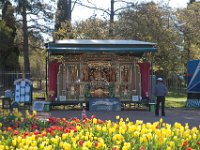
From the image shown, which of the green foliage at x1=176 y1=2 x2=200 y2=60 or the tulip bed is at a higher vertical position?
the green foliage at x1=176 y1=2 x2=200 y2=60

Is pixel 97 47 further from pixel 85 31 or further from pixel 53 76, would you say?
pixel 85 31

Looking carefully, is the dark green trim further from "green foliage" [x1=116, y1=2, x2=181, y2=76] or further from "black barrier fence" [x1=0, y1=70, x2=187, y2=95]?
"green foliage" [x1=116, y1=2, x2=181, y2=76]

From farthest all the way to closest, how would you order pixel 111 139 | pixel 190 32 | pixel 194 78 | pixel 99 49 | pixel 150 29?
pixel 190 32 → pixel 150 29 → pixel 194 78 → pixel 99 49 → pixel 111 139

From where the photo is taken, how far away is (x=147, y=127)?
6543mm

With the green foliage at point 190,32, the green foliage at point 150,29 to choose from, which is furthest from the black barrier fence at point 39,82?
the green foliage at point 190,32

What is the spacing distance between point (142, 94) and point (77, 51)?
4037mm

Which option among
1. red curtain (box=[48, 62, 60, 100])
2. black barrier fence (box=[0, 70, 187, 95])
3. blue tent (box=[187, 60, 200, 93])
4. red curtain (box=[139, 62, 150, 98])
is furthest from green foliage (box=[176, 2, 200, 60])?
red curtain (box=[48, 62, 60, 100])

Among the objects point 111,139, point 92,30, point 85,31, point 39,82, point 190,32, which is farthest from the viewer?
point 190,32

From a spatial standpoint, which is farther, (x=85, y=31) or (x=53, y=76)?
(x=85, y=31)

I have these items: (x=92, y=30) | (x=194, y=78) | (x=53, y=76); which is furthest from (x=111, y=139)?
(x=92, y=30)

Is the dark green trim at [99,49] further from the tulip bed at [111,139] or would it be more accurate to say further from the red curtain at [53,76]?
the tulip bed at [111,139]

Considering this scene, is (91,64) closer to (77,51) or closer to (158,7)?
(77,51)

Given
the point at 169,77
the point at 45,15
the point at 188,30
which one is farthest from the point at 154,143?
the point at 188,30

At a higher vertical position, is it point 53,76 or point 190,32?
point 190,32
